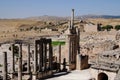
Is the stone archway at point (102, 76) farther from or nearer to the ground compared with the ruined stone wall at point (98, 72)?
nearer to the ground

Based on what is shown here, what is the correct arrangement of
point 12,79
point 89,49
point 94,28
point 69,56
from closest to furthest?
point 12,79, point 69,56, point 89,49, point 94,28

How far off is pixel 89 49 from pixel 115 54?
8.96m

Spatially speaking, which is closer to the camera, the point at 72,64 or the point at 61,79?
the point at 61,79

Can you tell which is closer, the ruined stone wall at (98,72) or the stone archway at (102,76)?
the ruined stone wall at (98,72)

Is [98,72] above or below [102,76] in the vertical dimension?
above

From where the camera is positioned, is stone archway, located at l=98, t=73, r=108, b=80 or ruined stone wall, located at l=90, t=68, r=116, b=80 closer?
ruined stone wall, located at l=90, t=68, r=116, b=80

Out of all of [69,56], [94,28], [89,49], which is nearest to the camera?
[69,56]

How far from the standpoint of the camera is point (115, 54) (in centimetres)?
3097

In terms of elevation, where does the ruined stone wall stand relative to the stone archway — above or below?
above

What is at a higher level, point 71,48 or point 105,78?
point 71,48

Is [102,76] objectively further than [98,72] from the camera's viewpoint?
Yes

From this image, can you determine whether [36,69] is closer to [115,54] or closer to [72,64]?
[72,64]

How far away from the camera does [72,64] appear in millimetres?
28984

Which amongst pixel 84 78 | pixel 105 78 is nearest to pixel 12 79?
pixel 84 78
